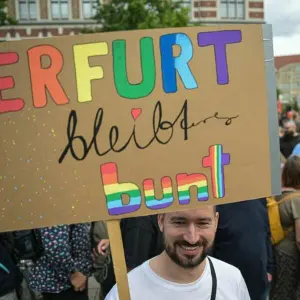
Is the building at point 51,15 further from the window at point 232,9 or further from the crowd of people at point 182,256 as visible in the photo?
the crowd of people at point 182,256

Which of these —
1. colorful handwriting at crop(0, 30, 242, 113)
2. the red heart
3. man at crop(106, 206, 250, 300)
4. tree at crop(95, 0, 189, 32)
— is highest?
tree at crop(95, 0, 189, 32)

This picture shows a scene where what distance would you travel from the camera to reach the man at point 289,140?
5.73 meters

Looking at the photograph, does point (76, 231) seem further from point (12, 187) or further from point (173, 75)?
point (173, 75)

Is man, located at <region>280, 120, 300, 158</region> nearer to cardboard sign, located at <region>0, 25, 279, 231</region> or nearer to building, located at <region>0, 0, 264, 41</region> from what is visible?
cardboard sign, located at <region>0, 25, 279, 231</region>

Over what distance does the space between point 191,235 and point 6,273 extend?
1.12 m

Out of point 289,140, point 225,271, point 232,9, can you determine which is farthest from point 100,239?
point 232,9

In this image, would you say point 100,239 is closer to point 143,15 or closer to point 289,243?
point 289,243

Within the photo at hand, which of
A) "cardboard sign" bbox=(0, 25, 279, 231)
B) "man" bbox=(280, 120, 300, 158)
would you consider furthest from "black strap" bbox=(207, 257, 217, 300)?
"man" bbox=(280, 120, 300, 158)

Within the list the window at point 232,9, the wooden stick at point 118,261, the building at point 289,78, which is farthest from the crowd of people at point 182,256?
the building at point 289,78

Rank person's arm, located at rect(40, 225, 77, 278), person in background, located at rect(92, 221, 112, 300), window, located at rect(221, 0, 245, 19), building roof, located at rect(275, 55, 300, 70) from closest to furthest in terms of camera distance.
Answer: person's arm, located at rect(40, 225, 77, 278)
person in background, located at rect(92, 221, 112, 300)
window, located at rect(221, 0, 245, 19)
building roof, located at rect(275, 55, 300, 70)

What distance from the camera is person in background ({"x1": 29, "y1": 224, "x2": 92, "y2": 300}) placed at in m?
2.09

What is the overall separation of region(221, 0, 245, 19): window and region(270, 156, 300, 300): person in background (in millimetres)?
28056

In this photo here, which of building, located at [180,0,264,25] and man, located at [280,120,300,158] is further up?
building, located at [180,0,264,25]

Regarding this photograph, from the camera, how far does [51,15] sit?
26969 millimetres
